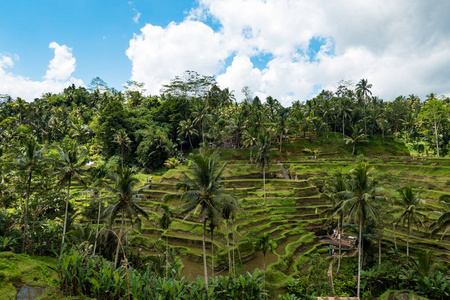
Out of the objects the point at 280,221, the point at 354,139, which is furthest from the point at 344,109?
the point at 280,221

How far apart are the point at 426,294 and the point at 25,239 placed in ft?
105

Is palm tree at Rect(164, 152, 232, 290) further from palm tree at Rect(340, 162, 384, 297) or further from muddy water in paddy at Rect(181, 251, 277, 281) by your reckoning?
palm tree at Rect(340, 162, 384, 297)

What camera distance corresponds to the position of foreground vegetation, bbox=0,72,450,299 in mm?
15766

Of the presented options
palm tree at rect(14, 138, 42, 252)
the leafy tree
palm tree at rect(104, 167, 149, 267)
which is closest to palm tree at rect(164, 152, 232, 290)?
palm tree at rect(104, 167, 149, 267)

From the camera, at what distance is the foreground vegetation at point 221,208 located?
15.8 m

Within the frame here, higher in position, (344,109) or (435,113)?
(344,109)

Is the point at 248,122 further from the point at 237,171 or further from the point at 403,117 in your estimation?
the point at 403,117

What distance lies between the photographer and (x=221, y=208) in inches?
650

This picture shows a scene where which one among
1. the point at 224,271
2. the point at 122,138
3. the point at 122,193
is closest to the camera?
the point at 122,193

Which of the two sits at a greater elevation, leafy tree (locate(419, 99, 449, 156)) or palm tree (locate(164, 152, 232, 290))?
leafy tree (locate(419, 99, 449, 156))

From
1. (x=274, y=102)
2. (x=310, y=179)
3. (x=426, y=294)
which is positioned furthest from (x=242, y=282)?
(x=274, y=102)

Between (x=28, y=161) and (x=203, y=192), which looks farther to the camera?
(x=28, y=161)

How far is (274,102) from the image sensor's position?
7488 centimetres

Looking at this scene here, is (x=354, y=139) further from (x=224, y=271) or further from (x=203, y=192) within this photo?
(x=203, y=192)
